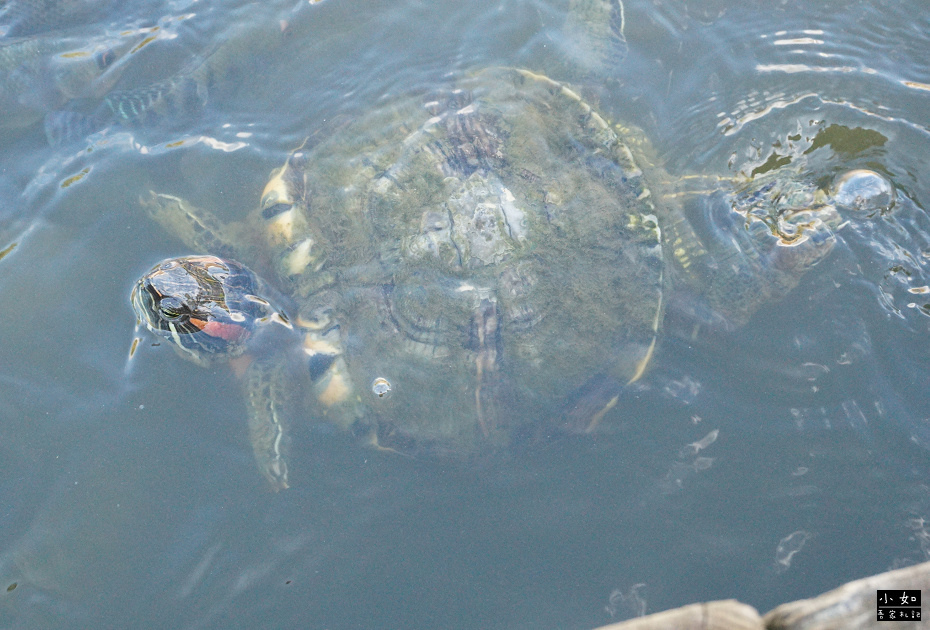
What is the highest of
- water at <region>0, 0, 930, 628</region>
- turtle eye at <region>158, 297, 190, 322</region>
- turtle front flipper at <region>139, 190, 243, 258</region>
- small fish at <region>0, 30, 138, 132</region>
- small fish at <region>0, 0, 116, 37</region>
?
small fish at <region>0, 0, 116, 37</region>

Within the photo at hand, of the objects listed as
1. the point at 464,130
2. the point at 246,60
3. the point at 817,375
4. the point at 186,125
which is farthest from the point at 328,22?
the point at 817,375

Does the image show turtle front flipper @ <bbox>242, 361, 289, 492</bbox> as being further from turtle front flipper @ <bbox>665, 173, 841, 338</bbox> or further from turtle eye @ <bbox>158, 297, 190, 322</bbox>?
turtle front flipper @ <bbox>665, 173, 841, 338</bbox>

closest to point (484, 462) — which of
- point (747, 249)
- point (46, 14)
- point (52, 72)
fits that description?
point (747, 249)

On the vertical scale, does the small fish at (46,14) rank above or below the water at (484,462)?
above

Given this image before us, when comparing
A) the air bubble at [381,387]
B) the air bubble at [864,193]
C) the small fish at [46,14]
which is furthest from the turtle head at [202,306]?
the air bubble at [864,193]

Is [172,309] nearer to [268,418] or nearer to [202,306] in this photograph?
[202,306]

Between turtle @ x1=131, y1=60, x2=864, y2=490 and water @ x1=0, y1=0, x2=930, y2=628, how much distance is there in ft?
0.84

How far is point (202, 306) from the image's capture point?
3637 millimetres

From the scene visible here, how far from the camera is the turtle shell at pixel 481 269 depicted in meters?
3.11

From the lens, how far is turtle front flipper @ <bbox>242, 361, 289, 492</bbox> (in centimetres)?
357

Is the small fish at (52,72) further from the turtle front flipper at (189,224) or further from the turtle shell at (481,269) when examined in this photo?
the turtle shell at (481,269)

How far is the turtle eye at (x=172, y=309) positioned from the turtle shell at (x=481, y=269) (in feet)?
2.42

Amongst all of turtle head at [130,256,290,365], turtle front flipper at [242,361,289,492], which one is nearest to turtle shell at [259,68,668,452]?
turtle front flipper at [242,361,289,492]

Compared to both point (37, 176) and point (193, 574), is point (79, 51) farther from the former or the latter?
point (193, 574)
